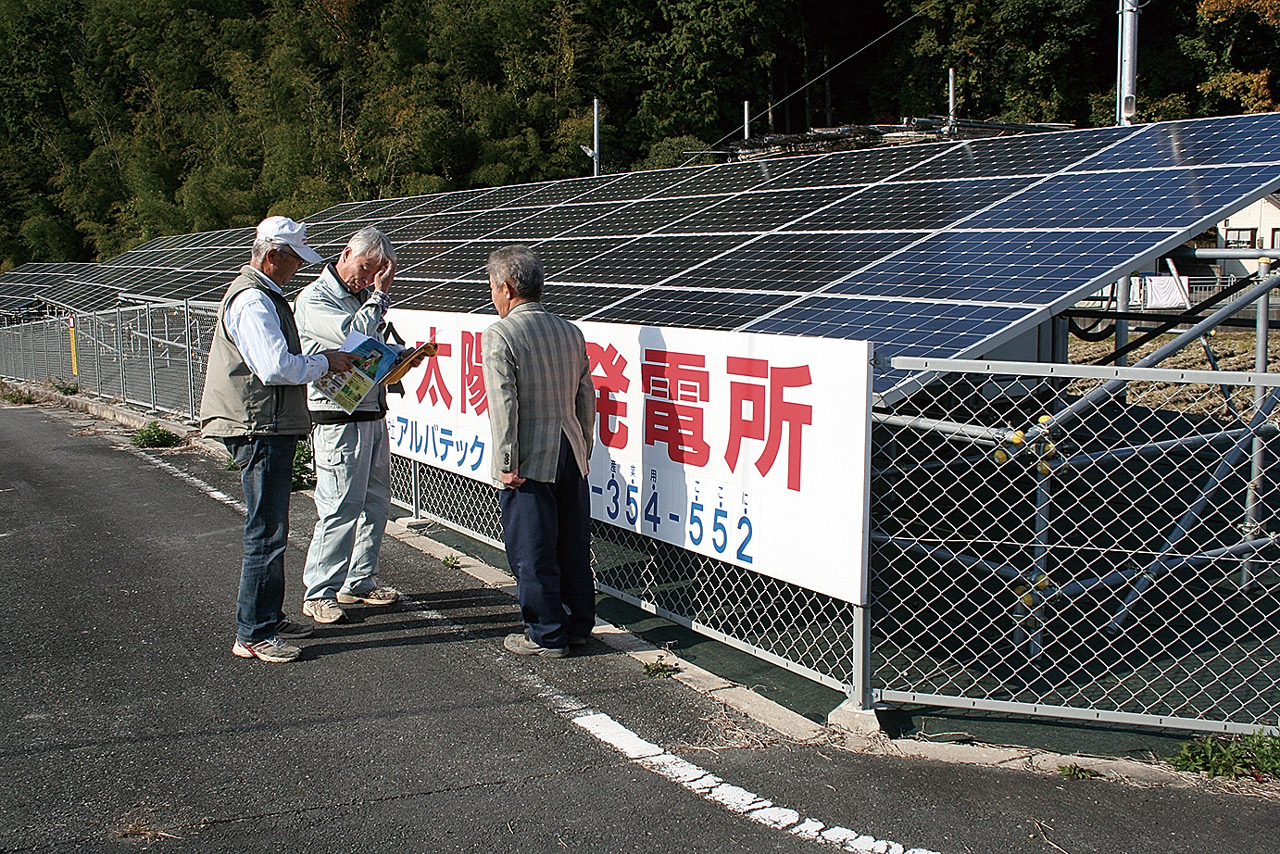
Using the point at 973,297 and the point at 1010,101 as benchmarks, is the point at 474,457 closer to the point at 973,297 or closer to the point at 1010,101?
the point at 973,297

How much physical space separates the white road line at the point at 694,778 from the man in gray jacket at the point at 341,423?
107cm

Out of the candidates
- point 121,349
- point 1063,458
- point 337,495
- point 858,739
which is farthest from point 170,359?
point 858,739

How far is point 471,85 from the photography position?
138ft

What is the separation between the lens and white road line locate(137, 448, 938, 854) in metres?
3.33

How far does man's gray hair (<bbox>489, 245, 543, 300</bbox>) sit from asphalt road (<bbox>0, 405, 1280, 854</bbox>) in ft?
5.57

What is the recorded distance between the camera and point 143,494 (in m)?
8.73

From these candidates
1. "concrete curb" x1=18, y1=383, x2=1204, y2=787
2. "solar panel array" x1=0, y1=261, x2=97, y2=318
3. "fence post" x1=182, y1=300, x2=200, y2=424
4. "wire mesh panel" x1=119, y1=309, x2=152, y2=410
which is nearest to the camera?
"concrete curb" x1=18, y1=383, x2=1204, y2=787

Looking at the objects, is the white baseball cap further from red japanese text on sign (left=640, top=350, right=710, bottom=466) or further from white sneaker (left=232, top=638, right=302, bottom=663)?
white sneaker (left=232, top=638, right=302, bottom=663)

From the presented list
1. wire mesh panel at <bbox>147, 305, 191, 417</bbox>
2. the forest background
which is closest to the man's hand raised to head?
wire mesh panel at <bbox>147, 305, 191, 417</bbox>

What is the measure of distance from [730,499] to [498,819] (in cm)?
181

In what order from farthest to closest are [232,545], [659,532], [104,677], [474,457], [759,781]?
1. [232,545]
2. [474,457]
3. [659,532]
4. [104,677]
5. [759,781]

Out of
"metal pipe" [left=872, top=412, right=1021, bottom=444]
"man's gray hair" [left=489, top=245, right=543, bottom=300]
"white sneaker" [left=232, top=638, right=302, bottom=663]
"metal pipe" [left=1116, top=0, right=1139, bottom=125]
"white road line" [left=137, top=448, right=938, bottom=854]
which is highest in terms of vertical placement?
"metal pipe" [left=1116, top=0, right=1139, bottom=125]

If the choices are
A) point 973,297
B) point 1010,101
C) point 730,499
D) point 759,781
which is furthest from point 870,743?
point 1010,101

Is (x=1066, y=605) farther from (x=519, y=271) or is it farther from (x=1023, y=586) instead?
(x=519, y=271)
